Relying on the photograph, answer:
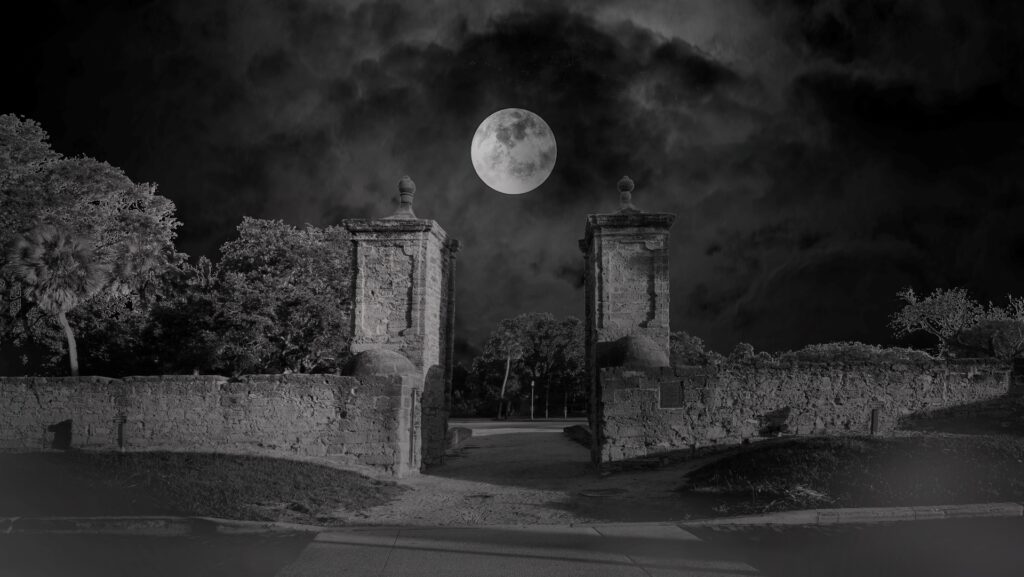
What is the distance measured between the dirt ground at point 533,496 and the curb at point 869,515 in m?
1.05

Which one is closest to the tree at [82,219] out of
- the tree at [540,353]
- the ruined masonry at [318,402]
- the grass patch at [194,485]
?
the ruined masonry at [318,402]

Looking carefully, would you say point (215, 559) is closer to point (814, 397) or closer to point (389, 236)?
point (389, 236)

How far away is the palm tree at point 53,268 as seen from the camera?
21344 millimetres

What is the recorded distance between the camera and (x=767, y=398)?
14.5 metres

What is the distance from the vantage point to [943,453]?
10930mm

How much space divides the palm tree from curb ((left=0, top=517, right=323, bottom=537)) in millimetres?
14878

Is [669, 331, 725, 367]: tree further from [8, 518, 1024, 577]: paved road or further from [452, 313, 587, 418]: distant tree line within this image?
[8, 518, 1024, 577]: paved road

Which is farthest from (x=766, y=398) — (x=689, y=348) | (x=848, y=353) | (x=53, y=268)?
(x=689, y=348)

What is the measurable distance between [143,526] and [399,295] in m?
8.58

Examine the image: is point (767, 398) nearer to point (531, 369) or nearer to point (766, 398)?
point (766, 398)

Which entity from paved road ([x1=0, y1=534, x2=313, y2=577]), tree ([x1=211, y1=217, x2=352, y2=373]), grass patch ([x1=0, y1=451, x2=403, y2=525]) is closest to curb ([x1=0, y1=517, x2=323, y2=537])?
paved road ([x1=0, y1=534, x2=313, y2=577])

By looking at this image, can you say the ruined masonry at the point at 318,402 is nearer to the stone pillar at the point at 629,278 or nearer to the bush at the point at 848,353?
the stone pillar at the point at 629,278

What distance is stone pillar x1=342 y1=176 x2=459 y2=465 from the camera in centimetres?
1658

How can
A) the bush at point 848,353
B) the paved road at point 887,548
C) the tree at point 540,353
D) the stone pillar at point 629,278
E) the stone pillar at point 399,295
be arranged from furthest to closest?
the tree at point 540,353
the bush at point 848,353
the stone pillar at point 399,295
the stone pillar at point 629,278
the paved road at point 887,548
